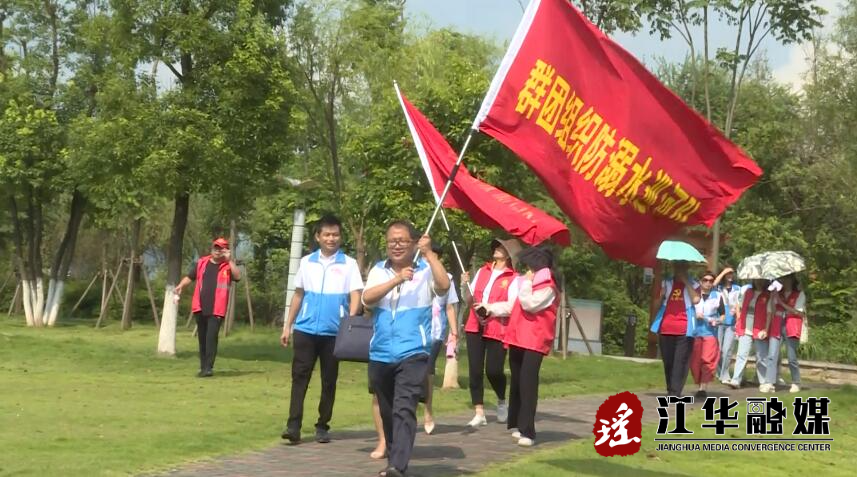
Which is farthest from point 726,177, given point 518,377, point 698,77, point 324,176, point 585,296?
point 698,77

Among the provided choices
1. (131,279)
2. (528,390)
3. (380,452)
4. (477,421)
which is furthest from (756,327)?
(131,279)

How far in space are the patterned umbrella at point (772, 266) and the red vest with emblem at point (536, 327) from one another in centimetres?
761

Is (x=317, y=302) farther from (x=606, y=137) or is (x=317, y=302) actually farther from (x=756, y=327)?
(x=756, y=327)

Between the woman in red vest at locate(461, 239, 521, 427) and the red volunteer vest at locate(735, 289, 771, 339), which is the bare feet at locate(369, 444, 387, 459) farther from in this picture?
the red volunteer vest at locate(735, 289, 771, 339)

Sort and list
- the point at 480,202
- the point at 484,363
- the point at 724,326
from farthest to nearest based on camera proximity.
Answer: the point at 724,326, the point at 484,363, the point at 480,202

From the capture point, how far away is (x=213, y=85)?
66.3 ft

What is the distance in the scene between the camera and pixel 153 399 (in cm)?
1388

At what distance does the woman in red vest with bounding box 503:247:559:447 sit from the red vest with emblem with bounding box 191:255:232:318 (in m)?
7.23

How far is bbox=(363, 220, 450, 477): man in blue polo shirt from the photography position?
8398 millimetres

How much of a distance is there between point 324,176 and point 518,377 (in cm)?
2397

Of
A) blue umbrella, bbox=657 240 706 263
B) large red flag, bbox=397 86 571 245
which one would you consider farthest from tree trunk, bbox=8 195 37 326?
blue umbrella, bbox=657 240 706 263

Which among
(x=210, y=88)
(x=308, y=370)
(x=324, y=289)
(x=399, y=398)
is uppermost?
(x=210, y=88)

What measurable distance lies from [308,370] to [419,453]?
1217mm

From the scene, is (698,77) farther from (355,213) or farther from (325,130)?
(355,213)
